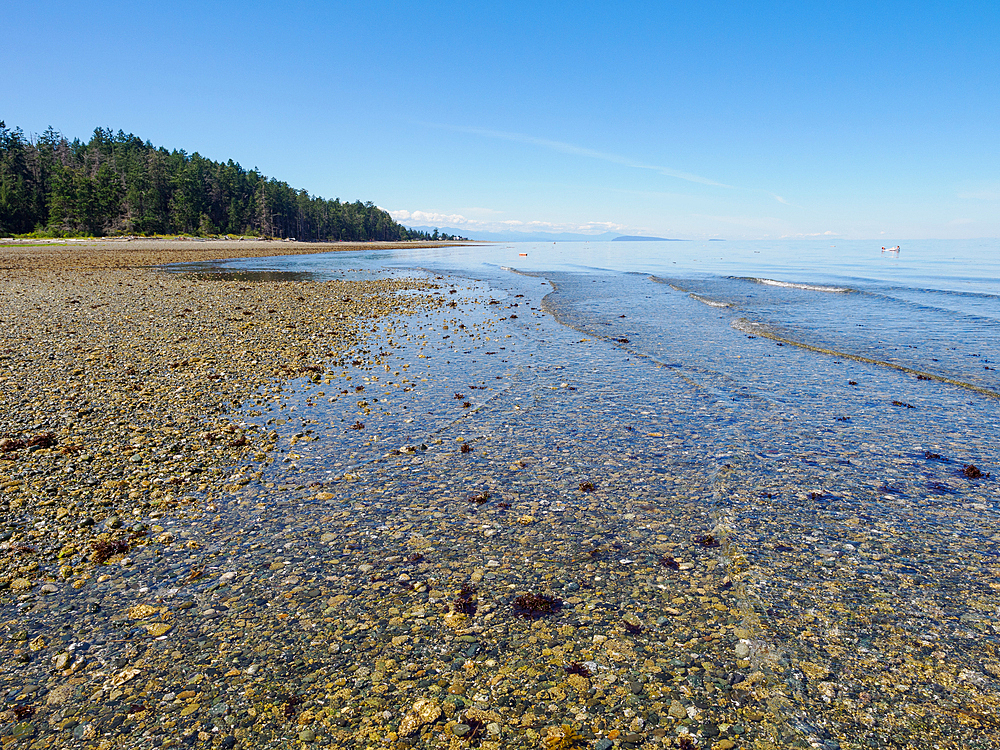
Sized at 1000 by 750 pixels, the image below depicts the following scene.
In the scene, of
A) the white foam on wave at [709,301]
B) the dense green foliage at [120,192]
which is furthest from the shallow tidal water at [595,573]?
the dense green foliage at [120,192]

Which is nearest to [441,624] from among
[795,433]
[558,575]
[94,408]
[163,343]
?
[558,575]

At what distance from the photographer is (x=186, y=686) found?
554cm

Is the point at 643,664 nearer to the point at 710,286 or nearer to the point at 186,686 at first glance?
the point at 186,686

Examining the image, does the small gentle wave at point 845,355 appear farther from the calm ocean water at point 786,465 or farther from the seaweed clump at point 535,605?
the seaweed clump at point 535,605

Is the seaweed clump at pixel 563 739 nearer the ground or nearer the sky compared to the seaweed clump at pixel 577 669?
nearer the ground

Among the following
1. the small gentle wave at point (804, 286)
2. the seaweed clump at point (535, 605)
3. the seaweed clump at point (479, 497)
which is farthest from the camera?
the small gentle wave at point (804, 286)

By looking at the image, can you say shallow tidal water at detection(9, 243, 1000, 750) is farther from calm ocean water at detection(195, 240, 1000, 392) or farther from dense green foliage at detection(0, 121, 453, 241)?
dense green foliage at detection(0, 121, 453, 241)

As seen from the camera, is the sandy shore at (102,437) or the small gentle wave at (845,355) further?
the small gentle wave at (845,355)

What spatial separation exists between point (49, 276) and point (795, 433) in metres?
57.3

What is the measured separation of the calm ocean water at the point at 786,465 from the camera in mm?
6039

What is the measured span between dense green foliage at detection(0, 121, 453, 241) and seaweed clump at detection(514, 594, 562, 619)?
512ft

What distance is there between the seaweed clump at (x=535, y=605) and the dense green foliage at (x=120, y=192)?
156 metres

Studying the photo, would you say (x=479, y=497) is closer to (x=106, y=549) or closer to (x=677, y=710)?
(x=677, y=710)

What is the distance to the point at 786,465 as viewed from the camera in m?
11.5
